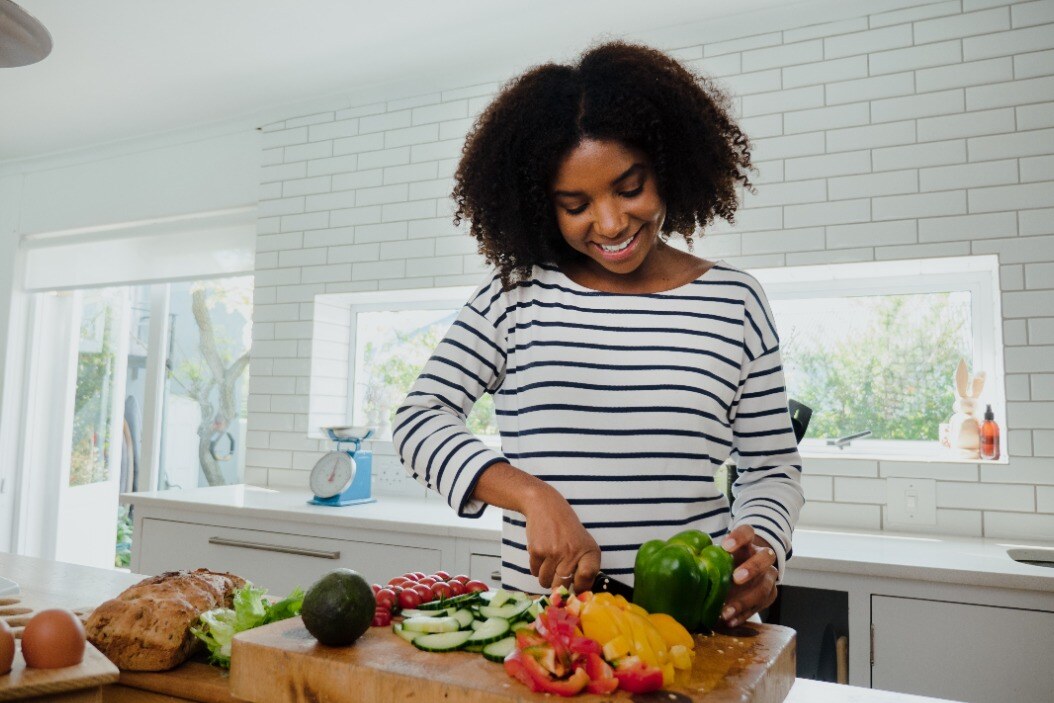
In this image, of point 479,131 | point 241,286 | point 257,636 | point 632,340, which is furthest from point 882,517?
point 241,286

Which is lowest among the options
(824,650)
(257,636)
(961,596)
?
(824,650)

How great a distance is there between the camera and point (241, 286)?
399 cm

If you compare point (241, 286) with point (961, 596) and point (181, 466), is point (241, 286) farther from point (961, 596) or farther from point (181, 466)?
point (961, 596)

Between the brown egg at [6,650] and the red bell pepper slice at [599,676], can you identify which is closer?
the red bell pepper slice at [599,676]

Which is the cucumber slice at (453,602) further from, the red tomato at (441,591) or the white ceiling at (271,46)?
the white ceiling at (271,46)

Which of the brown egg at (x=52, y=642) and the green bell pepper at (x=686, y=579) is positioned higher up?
the green bell pepper at (x=686, y=579)

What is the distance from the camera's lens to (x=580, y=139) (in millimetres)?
1062

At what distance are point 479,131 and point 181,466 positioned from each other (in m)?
3.44

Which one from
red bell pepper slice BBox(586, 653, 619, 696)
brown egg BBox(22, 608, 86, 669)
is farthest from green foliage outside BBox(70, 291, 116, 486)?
red bell pepper slice BBox(586, 653, 619, 696)

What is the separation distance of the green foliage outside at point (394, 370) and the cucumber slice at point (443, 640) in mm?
2452

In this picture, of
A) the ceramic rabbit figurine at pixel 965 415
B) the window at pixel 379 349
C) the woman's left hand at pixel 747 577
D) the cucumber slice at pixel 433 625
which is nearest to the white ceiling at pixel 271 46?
the window at pixel 379 349

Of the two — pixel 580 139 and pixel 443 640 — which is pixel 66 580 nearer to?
pixel 443 640

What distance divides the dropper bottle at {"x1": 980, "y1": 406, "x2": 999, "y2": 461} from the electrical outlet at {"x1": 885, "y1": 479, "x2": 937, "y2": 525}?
166 millimetres

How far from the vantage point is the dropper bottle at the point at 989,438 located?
2.23 meters
